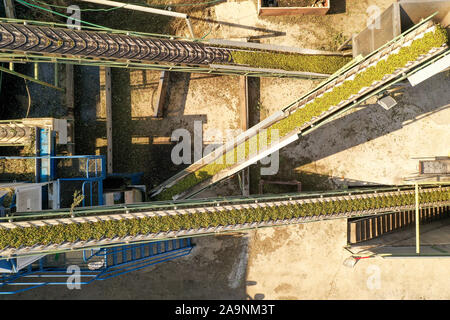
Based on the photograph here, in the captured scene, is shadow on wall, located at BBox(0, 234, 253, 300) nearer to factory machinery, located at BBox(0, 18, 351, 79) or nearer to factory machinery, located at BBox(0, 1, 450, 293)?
factory machinery, located at BBox(0, 1, 450, 293)

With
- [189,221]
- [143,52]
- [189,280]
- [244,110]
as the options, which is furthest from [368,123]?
[189,280]

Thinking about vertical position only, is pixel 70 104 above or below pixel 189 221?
above

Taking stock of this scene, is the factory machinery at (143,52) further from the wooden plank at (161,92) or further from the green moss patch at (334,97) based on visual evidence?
the green moss patch at (334,97)

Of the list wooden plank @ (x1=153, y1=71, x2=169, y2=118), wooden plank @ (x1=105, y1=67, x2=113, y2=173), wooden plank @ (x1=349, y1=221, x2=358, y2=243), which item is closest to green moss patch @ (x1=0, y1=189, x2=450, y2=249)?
wooden plank @ (x1=349, y1=221, x2=358, y2=243)

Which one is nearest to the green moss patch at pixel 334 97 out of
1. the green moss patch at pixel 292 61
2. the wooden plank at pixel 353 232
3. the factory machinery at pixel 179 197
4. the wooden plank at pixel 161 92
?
the factory machinery at pixel 179 197

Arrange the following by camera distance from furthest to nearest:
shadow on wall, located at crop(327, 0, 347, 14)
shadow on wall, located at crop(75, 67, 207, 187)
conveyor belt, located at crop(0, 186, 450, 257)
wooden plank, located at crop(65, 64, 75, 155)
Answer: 1. shadow on wall, located at crop(327, 0, 347, 14)
2. shadow on wall, located at crop(75, 67, 207, 187)
3. wooden plank, located at crop(65, 64, 75, 155)
4. conveyor belt, located at crop(0, 186, 450, 257)

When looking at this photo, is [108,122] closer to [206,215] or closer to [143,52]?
[143,52]

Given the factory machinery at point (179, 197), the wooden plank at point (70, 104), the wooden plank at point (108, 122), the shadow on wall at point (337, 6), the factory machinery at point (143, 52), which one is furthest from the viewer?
the shadow on wall at point (337, 6)
